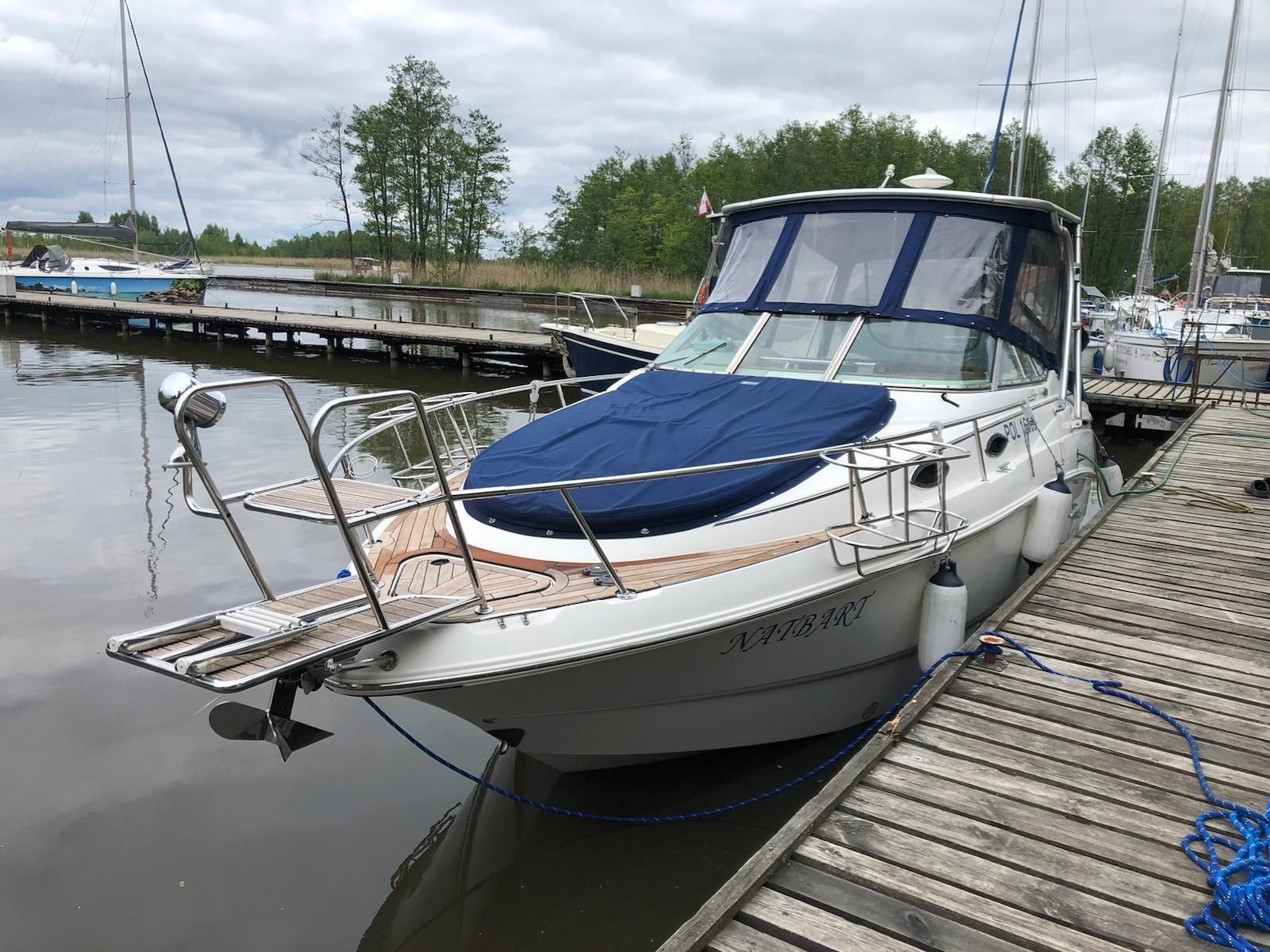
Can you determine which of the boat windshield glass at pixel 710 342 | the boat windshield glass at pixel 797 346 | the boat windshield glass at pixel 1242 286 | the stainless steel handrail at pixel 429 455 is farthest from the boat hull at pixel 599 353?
the boat windshield glass at pixel 1242 286

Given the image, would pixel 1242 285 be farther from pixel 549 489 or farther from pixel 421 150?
pixel 421 150

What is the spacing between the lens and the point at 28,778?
4.66 m

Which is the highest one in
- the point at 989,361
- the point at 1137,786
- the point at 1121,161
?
the point at 1121,161

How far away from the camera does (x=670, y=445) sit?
14.9ft

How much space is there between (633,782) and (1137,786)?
7.58 ft

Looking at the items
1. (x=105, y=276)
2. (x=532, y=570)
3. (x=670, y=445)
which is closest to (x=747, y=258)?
(x=670, y=445)

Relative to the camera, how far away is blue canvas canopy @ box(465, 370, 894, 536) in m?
4.10

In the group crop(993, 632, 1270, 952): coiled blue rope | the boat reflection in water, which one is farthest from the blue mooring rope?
the boat reflection in water

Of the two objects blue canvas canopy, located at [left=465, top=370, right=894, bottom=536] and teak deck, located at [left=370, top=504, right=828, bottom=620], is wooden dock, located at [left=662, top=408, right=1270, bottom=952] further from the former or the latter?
blue canvas canopy, located at [left=465, top=370, right=894, bottom=536]

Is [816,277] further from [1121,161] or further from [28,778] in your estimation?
[1121,161]

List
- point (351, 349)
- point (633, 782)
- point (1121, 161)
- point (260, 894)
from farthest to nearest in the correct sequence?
point (1121, 161) → point (351, 349) → point (633, 782) → point (260, 894)

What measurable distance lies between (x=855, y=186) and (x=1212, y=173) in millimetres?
27691

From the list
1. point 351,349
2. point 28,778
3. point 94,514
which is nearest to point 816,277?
point 28,778

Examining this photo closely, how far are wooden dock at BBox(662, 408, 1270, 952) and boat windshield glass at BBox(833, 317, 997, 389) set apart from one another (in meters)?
1.32
